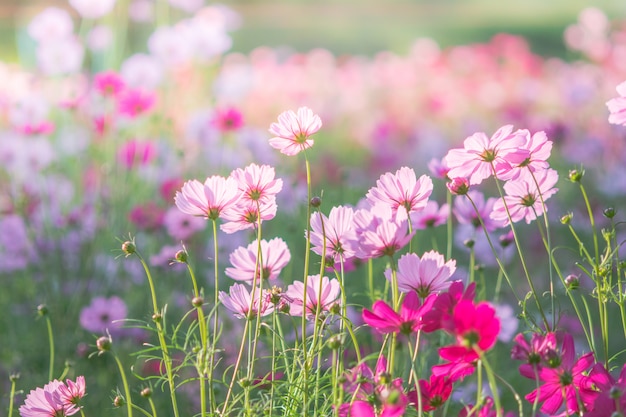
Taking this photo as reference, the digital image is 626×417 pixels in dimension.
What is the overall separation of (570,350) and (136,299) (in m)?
1.22

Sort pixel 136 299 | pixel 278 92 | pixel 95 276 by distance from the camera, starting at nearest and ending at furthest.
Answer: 1. pixel 136 299
2. pixel 95 276
3. pixel 278 92

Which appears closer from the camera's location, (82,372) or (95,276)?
(82,372)

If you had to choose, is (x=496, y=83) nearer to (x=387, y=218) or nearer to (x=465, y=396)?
(x=465, y=396)

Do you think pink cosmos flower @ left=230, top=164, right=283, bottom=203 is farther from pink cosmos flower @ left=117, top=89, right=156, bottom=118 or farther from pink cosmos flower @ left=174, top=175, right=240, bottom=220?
pink cosmos flower @ left=117, top=89, right=156, bottom=118

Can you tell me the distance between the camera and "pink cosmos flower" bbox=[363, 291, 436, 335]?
694 millimetres

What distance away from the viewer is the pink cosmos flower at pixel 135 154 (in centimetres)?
200

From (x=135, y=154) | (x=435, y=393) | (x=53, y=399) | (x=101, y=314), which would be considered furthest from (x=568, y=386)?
(x=135, y=154)

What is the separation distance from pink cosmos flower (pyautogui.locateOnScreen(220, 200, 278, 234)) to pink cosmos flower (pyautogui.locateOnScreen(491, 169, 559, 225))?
0.81 ft

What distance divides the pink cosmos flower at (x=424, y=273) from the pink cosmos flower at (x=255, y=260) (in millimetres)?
156

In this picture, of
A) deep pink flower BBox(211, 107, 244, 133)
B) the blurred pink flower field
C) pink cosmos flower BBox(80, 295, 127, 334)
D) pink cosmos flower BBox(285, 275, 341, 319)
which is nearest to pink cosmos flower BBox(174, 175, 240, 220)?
the blurred pink flower field

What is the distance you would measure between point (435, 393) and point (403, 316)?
110 mm

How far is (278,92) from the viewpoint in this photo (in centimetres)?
375

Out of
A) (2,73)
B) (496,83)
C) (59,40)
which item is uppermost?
(59,40)

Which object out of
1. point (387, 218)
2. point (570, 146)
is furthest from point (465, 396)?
point (570, 146)
